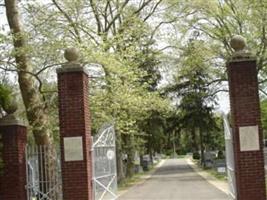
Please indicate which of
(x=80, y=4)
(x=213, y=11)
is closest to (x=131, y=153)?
(x=213, y=11)

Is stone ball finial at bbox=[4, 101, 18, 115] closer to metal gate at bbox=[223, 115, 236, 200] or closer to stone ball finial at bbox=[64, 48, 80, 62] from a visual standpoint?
stone ball finial at bbox=[64, 48, 80, 62]

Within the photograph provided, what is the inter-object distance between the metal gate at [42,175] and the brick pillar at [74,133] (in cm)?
217

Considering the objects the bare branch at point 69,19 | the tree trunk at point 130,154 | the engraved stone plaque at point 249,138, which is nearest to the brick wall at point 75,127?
the engraved stone plaque at point 249,138

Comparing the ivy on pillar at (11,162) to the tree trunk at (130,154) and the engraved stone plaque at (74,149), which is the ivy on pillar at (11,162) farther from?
the tree trunk at (130,154)

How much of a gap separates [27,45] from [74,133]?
8385 millimetres

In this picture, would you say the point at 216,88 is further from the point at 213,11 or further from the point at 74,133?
the point at 74,133

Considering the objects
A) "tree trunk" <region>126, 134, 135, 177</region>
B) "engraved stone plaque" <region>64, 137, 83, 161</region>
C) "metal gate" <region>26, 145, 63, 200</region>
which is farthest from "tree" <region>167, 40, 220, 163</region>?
"engraved stone plaque" <region>64, 137, 83, 161</region>

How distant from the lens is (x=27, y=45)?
23.2 metres

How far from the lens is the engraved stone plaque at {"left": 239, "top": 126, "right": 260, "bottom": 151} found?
15188 mm

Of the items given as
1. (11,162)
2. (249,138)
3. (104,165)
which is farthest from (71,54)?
(249,138)

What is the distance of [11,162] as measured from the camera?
17359mm

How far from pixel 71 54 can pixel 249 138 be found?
5.04 metres

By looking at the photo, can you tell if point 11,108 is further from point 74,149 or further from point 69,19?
point 69,19

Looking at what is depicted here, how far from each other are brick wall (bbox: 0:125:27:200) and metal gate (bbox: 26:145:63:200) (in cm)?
44
